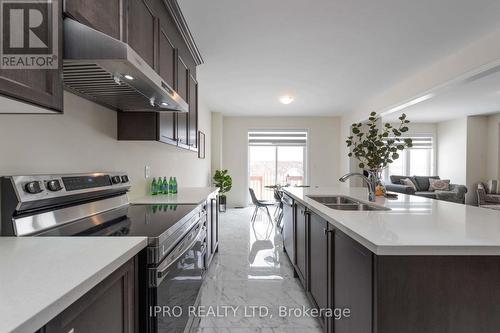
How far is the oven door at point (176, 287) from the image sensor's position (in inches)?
41.6

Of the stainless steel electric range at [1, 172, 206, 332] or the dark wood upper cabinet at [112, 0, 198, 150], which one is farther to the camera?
the dark wood upper cabinet at [112, 0, 198, 150]

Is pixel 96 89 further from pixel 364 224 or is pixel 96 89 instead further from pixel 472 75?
pixel 472 75

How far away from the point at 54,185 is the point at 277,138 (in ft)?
21.6

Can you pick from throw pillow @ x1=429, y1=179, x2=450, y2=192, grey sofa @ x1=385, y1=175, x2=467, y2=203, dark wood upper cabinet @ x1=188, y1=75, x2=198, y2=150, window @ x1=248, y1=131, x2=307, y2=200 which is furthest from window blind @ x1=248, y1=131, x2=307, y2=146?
dark wood upper cabinet @ x1=188, y1=75, x2=198, y2=150

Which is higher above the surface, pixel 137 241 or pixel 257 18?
pixel 257 18

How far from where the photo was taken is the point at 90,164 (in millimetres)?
1640

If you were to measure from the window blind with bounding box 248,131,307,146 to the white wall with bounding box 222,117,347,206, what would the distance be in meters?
0.18

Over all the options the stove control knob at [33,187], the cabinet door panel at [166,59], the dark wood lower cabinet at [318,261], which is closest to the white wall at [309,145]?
the cabinet door panel at [166,59]

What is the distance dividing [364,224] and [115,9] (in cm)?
163

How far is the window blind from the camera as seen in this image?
24.5 feet

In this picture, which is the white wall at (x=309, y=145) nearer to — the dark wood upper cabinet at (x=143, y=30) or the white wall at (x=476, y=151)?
the white wall at (x=476, y=151)

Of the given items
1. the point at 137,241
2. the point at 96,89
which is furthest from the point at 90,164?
the point at 137,241

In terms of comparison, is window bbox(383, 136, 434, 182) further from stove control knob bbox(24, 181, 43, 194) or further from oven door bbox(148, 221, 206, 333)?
stove control knob bbox(24, 181, 43, 194)

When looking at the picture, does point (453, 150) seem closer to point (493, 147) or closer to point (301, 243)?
point (493, 147)
